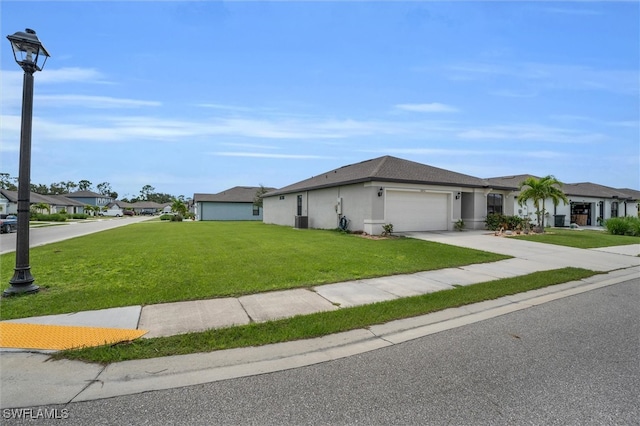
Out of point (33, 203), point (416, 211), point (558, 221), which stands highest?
point (33, 203)

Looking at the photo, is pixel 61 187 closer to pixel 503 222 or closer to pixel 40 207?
pixel 40 207

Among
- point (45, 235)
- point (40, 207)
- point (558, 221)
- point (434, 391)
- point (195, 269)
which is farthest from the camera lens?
point (40, 207)

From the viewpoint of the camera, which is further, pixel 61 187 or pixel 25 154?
pixel 61 187

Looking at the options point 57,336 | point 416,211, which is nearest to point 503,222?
point 416,211

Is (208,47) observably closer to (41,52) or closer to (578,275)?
(41,52)

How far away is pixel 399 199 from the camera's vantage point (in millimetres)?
17938

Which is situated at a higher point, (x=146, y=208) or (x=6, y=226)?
(x=146, y=208)

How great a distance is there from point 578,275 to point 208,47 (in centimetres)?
1493

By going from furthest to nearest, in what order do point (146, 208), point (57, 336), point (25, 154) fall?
point (146, 208), point (25, 154), point (57, 336)

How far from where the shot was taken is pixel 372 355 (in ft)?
12.4

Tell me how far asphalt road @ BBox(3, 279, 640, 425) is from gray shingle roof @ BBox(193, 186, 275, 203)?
42326 millimetres

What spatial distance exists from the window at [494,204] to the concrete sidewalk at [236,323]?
13.1 metres

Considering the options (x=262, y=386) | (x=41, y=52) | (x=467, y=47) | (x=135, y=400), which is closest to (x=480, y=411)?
(x=262, y=386)

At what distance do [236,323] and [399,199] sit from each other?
14.6 meters
